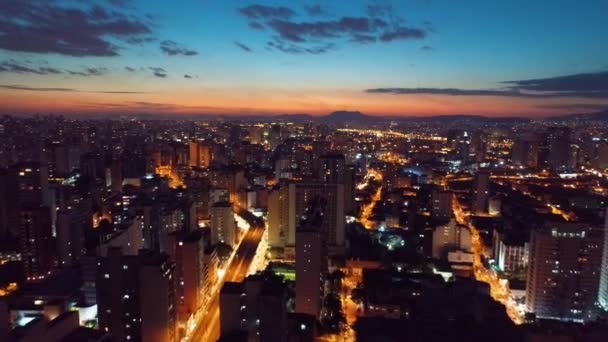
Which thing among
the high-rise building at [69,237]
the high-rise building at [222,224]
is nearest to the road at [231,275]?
the high-rise building at [222,224]

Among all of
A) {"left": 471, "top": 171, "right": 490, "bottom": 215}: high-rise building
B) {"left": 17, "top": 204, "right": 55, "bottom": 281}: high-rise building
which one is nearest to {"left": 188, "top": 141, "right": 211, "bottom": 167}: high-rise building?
{"left": 471, "top": 171, "right": 490, "bottom": 215}: high-rise building

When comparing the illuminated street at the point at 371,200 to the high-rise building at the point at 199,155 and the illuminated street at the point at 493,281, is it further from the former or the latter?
the high-rise building at the point at 199,155

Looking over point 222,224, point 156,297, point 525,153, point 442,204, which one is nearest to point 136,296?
point 156,297

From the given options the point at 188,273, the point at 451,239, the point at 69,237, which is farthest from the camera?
the point at 451,239

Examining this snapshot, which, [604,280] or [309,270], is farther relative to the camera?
[604,280]

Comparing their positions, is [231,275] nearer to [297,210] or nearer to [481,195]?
[297,210]

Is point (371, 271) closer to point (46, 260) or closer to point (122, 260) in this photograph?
point (122, 260)

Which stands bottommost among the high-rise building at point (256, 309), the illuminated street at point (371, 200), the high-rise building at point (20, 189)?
the illuminated street at point (371, 200)
